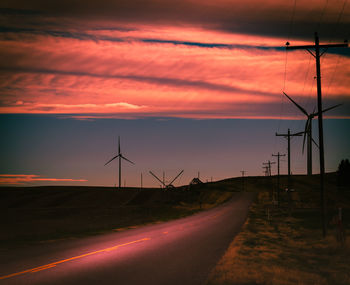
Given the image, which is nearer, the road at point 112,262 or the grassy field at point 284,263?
the road at point 112,262

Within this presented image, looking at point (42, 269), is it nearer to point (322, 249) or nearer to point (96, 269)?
point (96, 269)

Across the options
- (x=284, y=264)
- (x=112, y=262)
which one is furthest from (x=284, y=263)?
(x=112, y=262)

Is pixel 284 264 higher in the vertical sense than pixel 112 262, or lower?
lower

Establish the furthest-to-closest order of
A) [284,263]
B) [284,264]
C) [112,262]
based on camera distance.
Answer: [284,263], [284,264], [112,262]

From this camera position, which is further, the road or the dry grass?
the dry grass

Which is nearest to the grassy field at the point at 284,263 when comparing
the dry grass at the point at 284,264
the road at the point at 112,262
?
the dry grass at the point at 284,264

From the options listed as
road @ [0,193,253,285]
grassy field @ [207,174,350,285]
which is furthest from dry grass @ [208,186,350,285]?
road @ [0,193,253,285]

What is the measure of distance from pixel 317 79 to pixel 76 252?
19754 mm

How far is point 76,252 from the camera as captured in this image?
1758 centimetres

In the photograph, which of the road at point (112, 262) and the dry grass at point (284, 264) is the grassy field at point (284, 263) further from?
the road at point (112, 262)

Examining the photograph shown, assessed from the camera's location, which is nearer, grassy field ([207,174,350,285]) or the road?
the road

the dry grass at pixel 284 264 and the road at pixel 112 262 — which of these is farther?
the dry grass at pixel 284 264

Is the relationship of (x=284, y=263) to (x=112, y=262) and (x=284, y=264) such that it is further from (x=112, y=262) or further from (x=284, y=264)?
(x=112, y=262)

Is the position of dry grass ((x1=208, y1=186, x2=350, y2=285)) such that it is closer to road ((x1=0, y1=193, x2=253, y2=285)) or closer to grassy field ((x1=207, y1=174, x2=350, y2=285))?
grassy field ((x1=207, y1=174, x2=350, y2=285))
